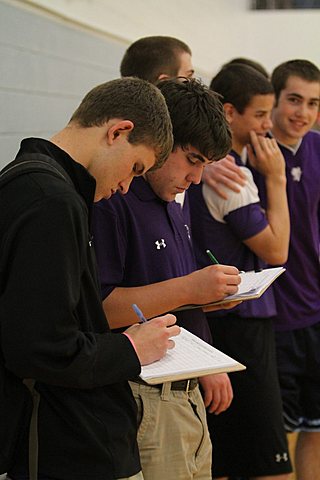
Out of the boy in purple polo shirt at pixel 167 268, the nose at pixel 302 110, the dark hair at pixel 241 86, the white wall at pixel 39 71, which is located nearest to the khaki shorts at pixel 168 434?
the boy in purple polo shirt at pixel 167 268

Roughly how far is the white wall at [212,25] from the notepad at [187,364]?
171 centimetres

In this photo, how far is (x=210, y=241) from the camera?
2.74 metres

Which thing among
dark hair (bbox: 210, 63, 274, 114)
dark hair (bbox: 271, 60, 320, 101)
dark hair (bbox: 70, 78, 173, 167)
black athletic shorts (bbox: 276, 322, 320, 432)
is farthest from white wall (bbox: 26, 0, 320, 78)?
black athletic shorts (bbox: 276, 322, 320, 432)

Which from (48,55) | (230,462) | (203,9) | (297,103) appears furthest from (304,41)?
(230,462)

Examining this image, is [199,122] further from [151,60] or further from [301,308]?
[301,308]

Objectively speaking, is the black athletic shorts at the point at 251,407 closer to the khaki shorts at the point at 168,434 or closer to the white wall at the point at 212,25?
the khaki shorts at the point at 168,434

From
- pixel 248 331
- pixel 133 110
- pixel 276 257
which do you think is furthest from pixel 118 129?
pixel 248 331

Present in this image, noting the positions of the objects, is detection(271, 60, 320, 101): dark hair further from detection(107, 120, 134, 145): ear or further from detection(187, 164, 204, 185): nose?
detection(107, 120, 134, 145): ear

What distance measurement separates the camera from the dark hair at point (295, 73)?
3518mm

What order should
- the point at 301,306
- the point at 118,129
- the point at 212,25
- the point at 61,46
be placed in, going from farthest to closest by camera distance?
1. the point at 212,25
2. the point at 61,46
3. the point at 301,306
4. the point at 118,129

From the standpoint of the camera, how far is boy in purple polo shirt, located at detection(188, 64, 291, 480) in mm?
2686

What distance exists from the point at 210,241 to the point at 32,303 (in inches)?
53.8

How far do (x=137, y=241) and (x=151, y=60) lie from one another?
95 cm

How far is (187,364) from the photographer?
1.70 metres
